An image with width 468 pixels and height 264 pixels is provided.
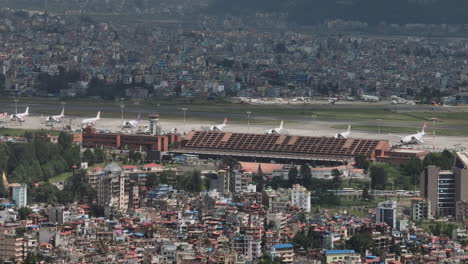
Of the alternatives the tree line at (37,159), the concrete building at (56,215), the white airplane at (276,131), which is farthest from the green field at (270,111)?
the concrete building at (56,215)

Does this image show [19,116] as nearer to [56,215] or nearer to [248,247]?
[56,215]

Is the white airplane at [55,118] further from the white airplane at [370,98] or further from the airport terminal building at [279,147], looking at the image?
the white airplane at [370,98]

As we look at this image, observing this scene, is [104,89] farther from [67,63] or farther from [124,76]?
[67,63]

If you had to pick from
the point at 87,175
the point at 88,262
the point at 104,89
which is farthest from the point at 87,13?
the point at 88,262

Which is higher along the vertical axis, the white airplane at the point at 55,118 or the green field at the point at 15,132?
the green field at the point at 15,132

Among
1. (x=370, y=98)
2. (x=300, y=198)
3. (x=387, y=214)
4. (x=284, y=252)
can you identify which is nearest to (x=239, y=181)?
(x=300, y=198)

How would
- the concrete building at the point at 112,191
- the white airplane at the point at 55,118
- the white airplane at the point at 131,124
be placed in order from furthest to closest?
the white airplane at the point at 55,118
the white airplane at the point at 131,124
the concrete building at the point at 112,191
